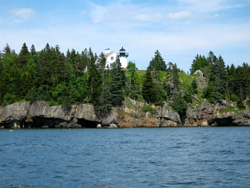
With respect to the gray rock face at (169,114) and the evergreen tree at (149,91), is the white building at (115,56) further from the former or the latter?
the gray rock face at (169,114)

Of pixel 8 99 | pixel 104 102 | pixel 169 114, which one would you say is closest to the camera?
pixel 8 99

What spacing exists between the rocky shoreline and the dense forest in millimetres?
2549

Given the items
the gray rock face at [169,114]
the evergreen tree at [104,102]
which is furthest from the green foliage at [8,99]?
the gray rock face at [169,114]

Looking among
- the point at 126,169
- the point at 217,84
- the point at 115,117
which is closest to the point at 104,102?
the point at 115,117

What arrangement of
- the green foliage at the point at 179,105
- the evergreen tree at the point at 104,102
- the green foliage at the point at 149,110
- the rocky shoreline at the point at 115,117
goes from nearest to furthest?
the rocky shoreline at the point at 115,117, the evergreen tree at the point at 104,102, the green foliage at the point at 149,110, the green foliage at the point at 179,105

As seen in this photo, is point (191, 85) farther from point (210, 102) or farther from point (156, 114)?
point (156, 114)

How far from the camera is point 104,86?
105938 millimetres

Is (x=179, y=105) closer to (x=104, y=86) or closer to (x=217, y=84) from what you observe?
(x=217, y=84)

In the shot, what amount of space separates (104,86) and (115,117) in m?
12.2

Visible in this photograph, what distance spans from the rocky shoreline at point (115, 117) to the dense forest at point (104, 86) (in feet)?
8.36

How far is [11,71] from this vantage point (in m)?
109

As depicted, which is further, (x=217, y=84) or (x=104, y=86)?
(x=217, y=84)

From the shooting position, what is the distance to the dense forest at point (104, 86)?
337ft

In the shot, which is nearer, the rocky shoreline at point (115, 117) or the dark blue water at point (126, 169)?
the dark blue water at point (126, 169)
